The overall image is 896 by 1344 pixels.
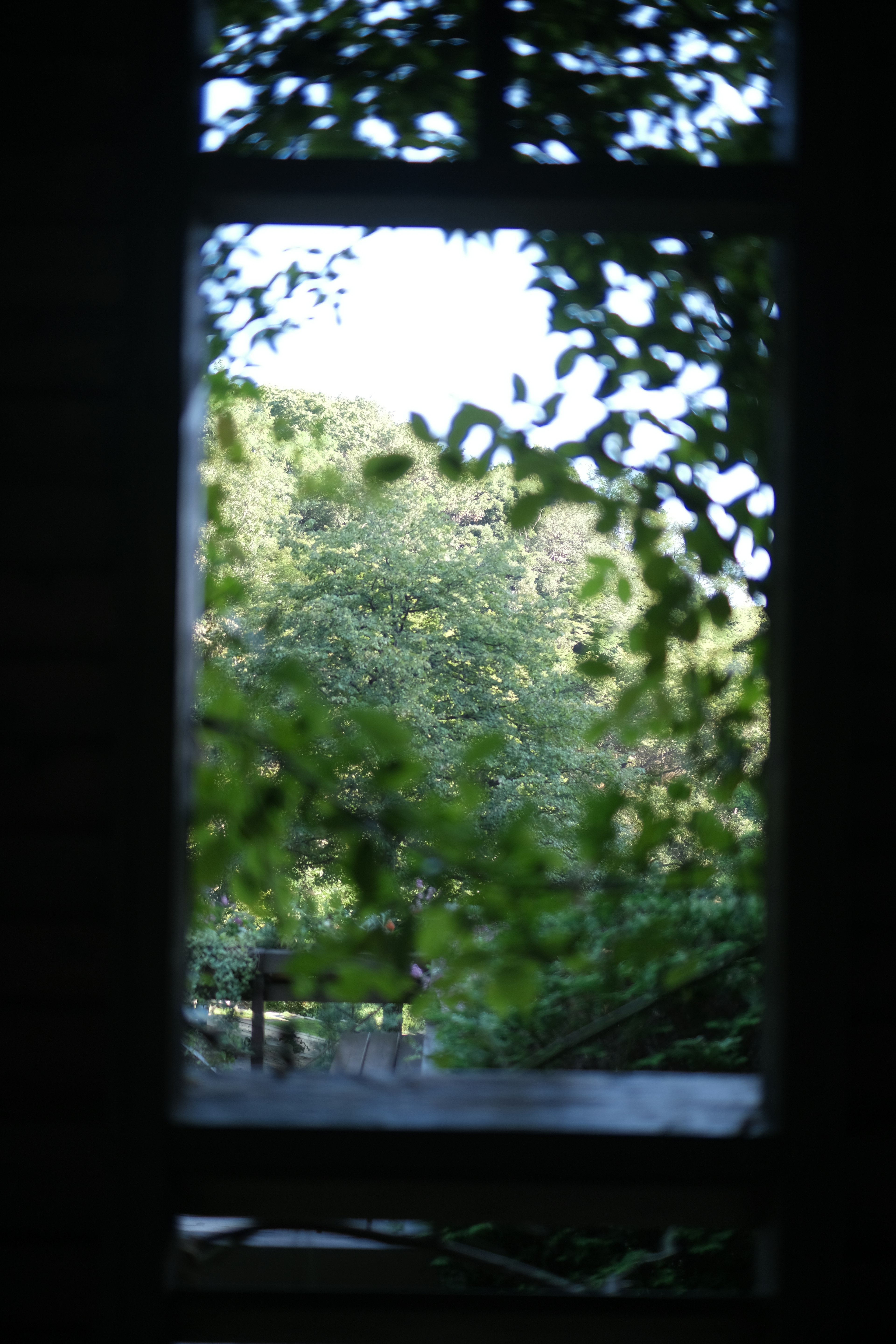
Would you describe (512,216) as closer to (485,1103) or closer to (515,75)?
(515,75)

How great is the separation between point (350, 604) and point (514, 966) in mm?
9901

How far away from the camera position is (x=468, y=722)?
11.1 metres

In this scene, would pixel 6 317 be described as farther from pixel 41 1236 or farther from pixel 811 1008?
pixel 811 1008

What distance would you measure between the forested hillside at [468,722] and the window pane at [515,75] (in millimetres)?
384

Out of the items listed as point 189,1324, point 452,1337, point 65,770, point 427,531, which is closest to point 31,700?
point 65,770

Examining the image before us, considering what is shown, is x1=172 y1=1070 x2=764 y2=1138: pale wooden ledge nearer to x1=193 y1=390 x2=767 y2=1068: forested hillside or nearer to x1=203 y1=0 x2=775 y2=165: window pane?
x1=193 y1=390 x2=767 y2=1068: forested hillside

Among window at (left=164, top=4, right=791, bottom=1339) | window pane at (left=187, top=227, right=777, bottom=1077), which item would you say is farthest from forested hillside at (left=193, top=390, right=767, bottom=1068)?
window at (left=164, top=4, right=791, bottom=1339)

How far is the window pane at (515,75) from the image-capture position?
107 cm

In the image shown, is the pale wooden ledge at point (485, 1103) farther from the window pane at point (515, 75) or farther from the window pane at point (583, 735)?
the window pane at point (515, 75)

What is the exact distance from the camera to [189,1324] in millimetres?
889

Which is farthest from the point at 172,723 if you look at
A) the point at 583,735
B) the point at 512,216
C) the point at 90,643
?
the point at 583,735

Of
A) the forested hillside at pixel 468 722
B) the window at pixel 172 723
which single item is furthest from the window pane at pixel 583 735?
the window at pixel 172 723

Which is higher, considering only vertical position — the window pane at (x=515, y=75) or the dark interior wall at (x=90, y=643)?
the window pane at (x=515, y=75)

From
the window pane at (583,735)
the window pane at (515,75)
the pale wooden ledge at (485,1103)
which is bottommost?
the pale wooden ledge at (485,1103)
